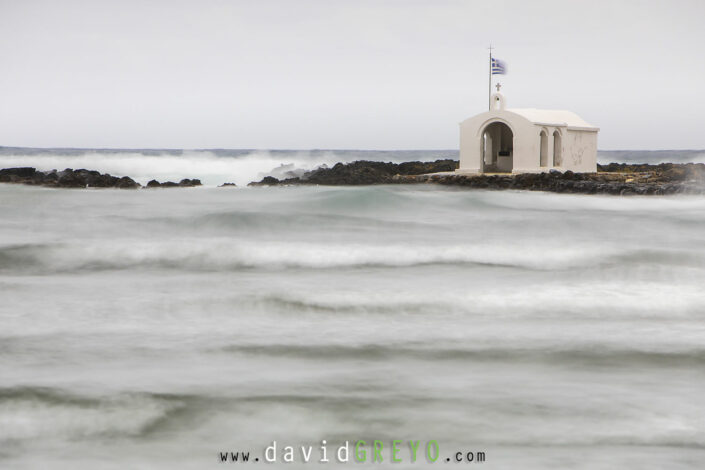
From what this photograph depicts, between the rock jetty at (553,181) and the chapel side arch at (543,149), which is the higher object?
the chapel side arch at (543,149)

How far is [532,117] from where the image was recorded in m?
25.0

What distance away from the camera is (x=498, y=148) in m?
27.7

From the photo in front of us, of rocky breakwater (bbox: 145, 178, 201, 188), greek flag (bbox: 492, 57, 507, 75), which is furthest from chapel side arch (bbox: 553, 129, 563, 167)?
rocky breakwater (bbox: 145, 178, 201, 188)

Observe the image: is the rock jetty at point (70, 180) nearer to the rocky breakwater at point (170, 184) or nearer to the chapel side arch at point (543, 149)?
the rocky breakwater at point (170, 184)

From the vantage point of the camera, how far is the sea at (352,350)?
174 inches

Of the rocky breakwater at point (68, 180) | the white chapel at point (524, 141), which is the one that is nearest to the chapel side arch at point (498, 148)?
the white chapel at point (524, 141)

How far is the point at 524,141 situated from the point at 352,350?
19653 millimetres

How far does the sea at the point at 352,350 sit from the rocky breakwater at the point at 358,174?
13987 mm

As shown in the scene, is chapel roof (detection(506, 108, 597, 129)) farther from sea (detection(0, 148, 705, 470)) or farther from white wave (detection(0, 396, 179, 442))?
white wave (detection(0, 396, 179, 442))

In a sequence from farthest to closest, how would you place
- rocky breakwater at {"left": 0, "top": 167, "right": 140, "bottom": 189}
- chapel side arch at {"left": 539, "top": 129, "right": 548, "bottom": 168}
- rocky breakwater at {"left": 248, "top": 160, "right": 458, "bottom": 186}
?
1. rocky breakwater at {"left": 248, "top": 160, "right": 458, "bottom": 186}
2. rocky breakwater at {"left": 0, "top": 167, "right": 140, "bottom": 189}
3. chapel side arch at {"left": 539, "top": 129, "right": 548, "bottom": 168}

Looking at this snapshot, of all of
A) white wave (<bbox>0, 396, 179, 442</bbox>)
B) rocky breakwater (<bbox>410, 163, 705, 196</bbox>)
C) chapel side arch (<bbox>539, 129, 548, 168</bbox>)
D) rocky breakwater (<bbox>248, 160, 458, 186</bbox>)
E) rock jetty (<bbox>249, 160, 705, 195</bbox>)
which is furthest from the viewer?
rocky breakwater (<bbox>248, 160, 458, 186</bbox>)

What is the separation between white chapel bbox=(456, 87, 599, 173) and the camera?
24.9 metres

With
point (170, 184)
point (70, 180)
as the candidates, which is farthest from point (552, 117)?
point (70, 180)

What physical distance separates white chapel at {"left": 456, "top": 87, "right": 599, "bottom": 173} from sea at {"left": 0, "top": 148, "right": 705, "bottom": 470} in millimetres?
10855
